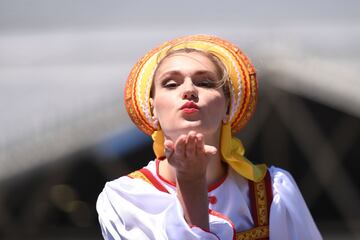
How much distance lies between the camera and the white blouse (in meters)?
1.76

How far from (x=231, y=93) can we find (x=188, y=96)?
237 mm

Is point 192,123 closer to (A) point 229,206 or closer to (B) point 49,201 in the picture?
(A) point 229,206

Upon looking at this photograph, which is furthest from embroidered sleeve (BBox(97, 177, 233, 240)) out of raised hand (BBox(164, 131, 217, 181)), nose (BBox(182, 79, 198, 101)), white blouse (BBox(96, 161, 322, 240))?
nose (BBox(182, 79, 198, 101))

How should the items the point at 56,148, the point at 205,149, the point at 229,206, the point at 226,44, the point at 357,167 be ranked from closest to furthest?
the point at 205,149 → the point at 229,206 → the point at 226,44 → the point at 56,148 → the point at 357,167

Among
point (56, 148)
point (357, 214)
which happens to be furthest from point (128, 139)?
point (357, 214)

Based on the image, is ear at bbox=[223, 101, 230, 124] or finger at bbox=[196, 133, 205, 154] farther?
ear at bbox=[223, 101, 230, 124]

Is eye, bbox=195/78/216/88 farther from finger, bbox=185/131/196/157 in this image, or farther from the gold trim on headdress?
finger, bbox=185/131/196/157

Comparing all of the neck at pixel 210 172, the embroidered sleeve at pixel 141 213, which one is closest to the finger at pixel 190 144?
the embroidered sleeve at pixel 141 213

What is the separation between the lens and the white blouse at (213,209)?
176 cm

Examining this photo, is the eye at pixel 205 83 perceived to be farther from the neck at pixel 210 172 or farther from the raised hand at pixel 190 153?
the raised hand at pixel 190 153

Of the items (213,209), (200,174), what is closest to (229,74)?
(213,209)

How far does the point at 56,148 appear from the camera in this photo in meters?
5.29

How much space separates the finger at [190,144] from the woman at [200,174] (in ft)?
0.23

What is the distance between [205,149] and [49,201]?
4379 millimetres
